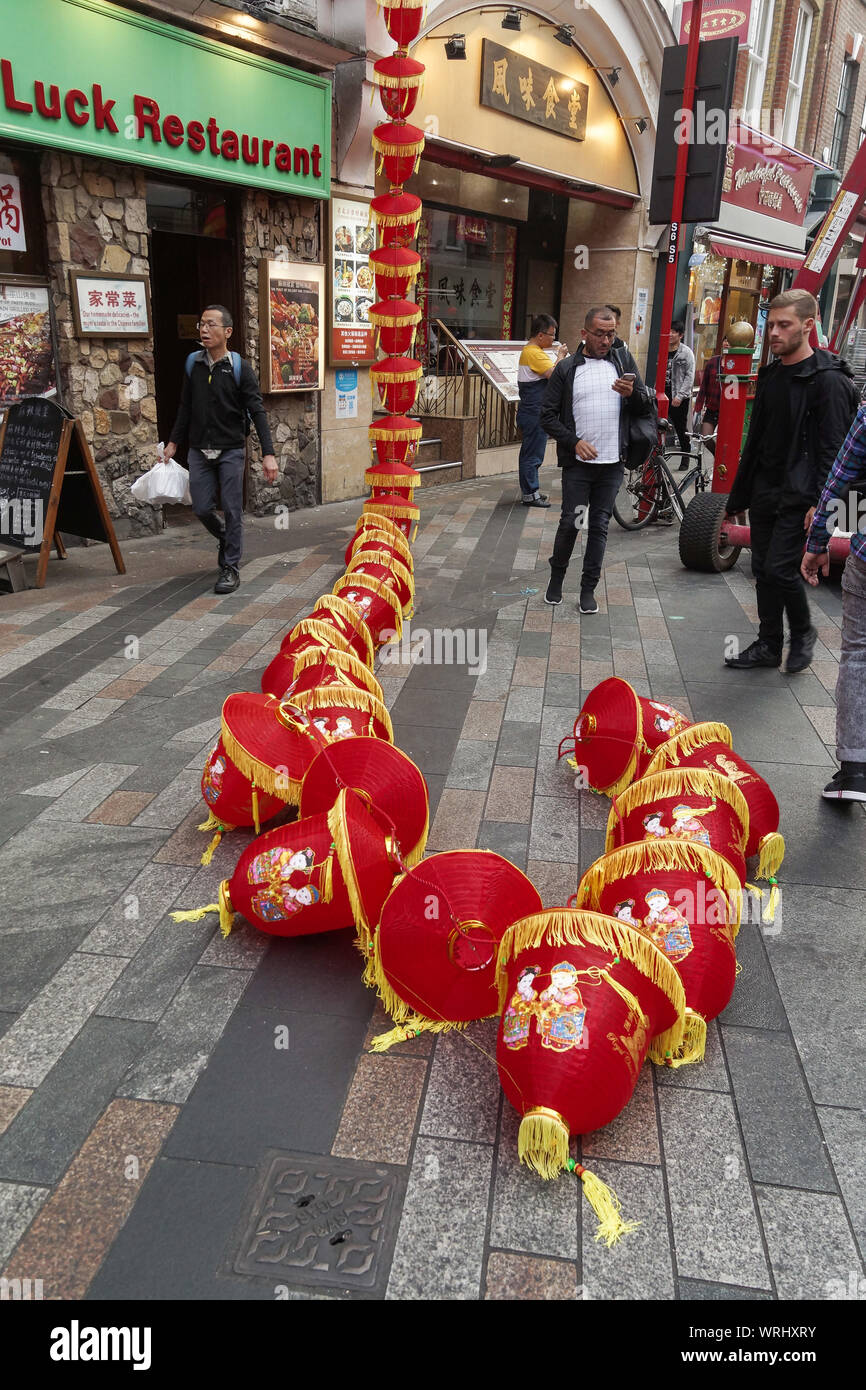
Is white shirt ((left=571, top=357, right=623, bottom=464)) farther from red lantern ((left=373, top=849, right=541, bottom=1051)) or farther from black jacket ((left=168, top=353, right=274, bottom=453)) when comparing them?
red lantern ((left=373, top=849, right=541, bottom=1051))

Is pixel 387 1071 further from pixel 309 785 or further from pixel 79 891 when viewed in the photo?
pixel 79 891

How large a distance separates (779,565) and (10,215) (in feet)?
21.2

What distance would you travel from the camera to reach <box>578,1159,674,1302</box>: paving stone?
211 cm

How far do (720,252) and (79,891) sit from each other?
59.1 ft

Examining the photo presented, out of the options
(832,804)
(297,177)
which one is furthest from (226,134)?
(832,804)

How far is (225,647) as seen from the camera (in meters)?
6.28

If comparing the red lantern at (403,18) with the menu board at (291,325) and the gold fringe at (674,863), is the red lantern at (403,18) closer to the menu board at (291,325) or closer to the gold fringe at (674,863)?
the menu board at (291,325)

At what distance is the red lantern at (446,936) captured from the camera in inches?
109

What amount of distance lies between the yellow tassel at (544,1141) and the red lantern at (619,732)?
196cm

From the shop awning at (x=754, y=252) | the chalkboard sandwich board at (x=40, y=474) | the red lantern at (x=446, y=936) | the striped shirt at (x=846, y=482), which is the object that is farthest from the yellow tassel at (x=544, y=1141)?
the shop awning at (x=754, y=252)

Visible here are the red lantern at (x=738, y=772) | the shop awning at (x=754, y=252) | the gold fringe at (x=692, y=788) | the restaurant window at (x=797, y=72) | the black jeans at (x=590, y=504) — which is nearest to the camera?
the gold fringe at (x=692, y=788)

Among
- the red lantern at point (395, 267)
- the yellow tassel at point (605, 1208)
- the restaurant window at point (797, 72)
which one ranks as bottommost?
the yellow tassel at point (605, 1208)

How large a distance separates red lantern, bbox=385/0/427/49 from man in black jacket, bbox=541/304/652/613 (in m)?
2.88

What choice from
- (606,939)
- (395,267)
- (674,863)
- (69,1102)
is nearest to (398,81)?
(395,267)
